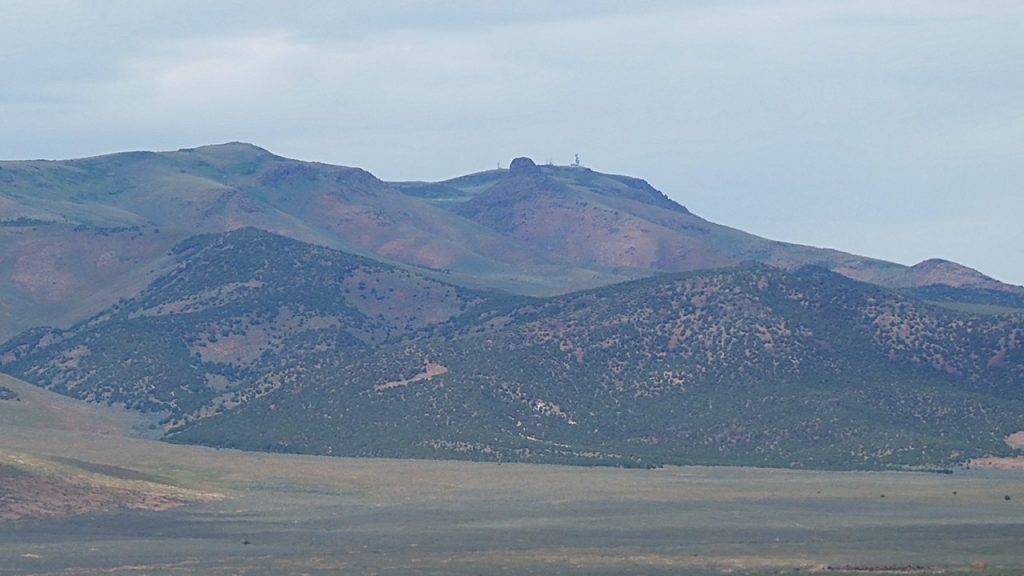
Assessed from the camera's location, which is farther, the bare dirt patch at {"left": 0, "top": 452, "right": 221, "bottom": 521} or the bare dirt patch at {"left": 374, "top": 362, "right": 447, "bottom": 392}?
the bare dirt patch at {"left": 374, "top": 362, "right": 447, "bottom": 392}

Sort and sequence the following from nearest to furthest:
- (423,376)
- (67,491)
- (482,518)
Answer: (482,518) < (67,491) < (423,376)

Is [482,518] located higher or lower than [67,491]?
higher

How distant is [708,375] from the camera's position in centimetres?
19400

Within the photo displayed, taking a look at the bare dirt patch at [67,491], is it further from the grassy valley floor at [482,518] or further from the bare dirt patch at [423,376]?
the bare dirt patch at [423,376]

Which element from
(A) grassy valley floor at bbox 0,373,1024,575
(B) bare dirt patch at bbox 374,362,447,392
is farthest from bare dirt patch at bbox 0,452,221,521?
(B) bare dirt patch at bbox 374,362,447,392

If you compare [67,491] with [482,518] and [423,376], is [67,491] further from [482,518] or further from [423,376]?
[423,376]

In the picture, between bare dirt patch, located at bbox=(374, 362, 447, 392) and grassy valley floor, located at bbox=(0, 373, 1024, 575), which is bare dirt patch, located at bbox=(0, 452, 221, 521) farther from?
bare dirt patch, located at bbox=(374, 362, 447, 392)

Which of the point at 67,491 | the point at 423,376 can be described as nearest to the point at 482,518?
Result: the point at 67,491

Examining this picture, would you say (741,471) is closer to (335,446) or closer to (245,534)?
(335,446)

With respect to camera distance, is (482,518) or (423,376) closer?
(482,518)

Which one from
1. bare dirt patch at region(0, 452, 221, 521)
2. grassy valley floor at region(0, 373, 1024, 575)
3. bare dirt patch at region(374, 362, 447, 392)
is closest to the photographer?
grassy valley floor at region(0, 373, 1024, 575)

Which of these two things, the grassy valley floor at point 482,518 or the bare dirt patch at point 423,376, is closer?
the grassy valley floor at point 482,518

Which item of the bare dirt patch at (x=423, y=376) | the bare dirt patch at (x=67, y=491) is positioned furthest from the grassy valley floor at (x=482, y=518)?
the bare dirt patch at (x=423, y=376)

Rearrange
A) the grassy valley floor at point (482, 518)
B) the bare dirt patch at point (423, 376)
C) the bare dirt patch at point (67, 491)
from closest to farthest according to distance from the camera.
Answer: the grassy valley floor at point (482, 518)
the bare dirt patch at point (67, 491)
the bare dirt patch at point (423, 376)
